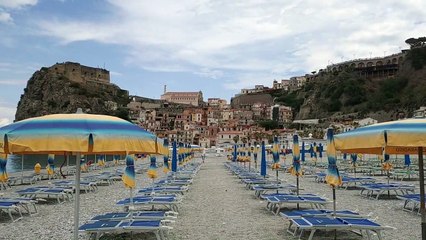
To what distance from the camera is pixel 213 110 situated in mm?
133750

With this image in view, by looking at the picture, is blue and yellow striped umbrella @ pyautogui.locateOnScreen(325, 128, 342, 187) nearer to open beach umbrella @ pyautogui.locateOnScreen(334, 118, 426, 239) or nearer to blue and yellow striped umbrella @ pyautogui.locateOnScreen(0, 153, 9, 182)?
open beach umbrella @ pyautogui.locateOnScreen(334, 118, 426, 239)

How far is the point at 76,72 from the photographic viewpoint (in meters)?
132

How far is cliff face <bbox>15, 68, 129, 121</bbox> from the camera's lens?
119 m

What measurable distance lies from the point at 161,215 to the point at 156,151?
10.2 feet

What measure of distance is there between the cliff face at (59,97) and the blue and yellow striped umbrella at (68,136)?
114 metres

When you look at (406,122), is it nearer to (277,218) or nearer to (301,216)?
(301,216)

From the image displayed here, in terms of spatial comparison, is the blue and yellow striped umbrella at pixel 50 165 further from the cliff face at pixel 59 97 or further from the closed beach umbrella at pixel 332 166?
the cliff face at pixel 59 97

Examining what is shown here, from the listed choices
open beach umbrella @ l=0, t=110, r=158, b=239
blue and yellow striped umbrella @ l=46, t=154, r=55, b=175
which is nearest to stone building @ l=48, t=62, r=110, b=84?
blue and yellow striped umbrella @ l=46, t=154, r=55, b=175

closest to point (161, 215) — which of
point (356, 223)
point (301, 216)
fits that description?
point (301, 216)

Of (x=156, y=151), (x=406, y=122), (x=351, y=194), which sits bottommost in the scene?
(x=351, y=194)

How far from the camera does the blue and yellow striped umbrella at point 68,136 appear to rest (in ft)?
14.9

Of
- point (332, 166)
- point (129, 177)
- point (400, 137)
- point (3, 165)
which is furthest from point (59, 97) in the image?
point (400, 137)

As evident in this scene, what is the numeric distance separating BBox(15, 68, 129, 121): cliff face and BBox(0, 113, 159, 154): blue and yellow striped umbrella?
11437 cm

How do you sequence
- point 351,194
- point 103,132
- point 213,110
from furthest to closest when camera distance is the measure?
point 213,110 → point 351,194 → point 103,132
